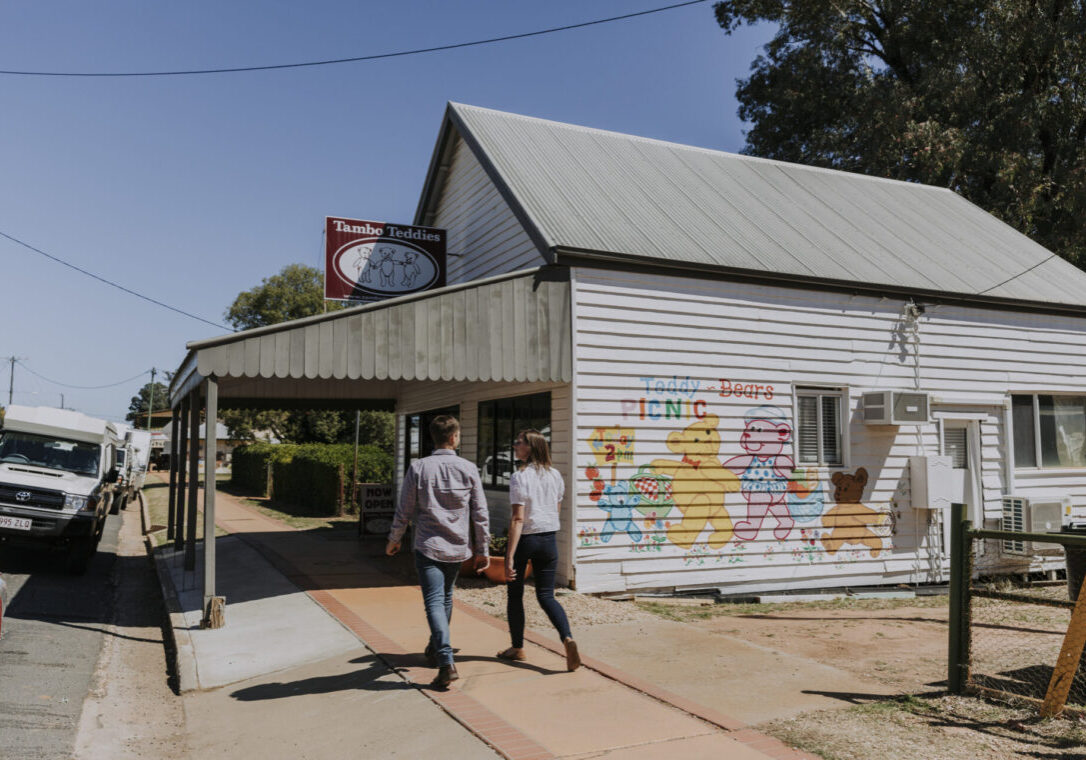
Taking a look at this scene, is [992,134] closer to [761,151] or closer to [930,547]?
[761,151]

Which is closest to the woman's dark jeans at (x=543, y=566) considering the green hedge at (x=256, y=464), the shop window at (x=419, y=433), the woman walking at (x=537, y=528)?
the woman walking at (x=537, y=528)

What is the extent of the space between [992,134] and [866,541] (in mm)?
16947

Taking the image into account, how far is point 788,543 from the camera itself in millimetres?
11016

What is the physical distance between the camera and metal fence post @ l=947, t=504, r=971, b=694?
19.0ft

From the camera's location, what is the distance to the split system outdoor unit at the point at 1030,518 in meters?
12.2

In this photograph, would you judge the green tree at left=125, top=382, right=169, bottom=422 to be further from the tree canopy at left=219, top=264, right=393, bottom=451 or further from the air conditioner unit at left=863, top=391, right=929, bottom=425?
the air conditioner unit at left=863, top=391, right=929, bottom=425

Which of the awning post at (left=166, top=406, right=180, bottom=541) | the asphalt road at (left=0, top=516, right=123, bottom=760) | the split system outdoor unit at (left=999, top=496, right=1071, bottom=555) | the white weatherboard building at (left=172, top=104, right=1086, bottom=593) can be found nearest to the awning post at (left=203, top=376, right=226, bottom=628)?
the white weatherboard building at (left=172, top=104, right=1086, bottom=593)

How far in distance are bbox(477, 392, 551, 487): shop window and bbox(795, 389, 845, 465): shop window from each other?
3.54 metres

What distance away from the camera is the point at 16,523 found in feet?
38.4

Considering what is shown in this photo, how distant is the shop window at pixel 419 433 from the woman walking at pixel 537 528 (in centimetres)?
739

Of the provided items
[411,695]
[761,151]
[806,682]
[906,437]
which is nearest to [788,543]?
[906,437]

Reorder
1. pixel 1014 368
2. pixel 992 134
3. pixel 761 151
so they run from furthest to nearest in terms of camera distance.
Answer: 1. pixel 761 151
2. pixel 992 134
3. pixel 1014 368

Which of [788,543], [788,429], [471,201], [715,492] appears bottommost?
[788,543]

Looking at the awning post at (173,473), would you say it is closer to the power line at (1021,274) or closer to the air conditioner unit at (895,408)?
the air conditioner unit at (895,408)
